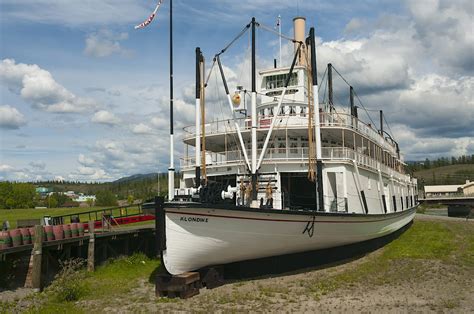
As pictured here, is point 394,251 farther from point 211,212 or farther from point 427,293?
point 211,212

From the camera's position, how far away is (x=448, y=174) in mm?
178750

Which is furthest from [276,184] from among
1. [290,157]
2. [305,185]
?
[305,185]

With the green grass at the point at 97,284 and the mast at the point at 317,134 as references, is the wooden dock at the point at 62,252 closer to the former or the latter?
the green grass at the point at 97,284

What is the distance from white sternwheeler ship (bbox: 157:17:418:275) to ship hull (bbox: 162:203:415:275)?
3cm

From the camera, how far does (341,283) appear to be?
51.2 ft

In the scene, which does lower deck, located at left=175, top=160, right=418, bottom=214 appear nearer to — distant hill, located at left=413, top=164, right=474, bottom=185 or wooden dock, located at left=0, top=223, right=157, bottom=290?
wooden dock, located at left=0, top=223, right=157, bottom=290

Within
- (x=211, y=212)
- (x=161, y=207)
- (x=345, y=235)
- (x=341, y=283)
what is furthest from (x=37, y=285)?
(x=345, y=235)

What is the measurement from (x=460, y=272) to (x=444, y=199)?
61.5 meters

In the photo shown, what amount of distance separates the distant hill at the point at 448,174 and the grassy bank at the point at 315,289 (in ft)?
499

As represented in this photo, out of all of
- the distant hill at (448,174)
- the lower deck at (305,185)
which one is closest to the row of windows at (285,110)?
the lower deck at (305,185)

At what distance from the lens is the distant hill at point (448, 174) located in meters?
163

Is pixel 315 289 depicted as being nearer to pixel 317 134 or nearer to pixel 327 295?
pixel 327 295

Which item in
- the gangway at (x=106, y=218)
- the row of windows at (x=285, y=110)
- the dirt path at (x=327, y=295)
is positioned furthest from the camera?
the row of windows at (x=285, y=110)

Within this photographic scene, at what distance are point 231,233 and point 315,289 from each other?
3281mm
